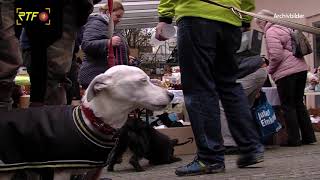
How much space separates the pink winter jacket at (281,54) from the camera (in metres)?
6.45

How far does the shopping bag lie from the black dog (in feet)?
4.39

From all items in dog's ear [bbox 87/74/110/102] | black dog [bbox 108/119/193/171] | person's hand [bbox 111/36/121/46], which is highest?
person's hand [bbox 111/36/121/46]

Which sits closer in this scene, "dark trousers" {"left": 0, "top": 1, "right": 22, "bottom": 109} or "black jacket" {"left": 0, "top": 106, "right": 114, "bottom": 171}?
Answer: "black jacket" {"left": 0, "top": 106, "right": 114, "bottom": 171}

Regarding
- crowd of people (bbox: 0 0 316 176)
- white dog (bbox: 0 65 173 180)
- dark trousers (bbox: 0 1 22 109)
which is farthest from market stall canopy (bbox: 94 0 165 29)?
white dog (bbox: 0 65 173 180)

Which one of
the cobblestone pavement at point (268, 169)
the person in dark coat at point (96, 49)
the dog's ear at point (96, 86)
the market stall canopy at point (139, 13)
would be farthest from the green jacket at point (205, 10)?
the market stall canopy at point (139, 13)

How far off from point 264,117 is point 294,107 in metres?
0.59

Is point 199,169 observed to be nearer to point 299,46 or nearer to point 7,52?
point 7,52

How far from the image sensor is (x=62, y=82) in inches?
132

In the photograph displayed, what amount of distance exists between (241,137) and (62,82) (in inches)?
53.6

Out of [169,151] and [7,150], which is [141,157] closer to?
[169,151]

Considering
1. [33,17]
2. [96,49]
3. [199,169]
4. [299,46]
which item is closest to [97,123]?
[33,17]

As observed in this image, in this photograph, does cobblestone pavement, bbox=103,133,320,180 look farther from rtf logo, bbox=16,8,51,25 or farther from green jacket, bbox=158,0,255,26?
rtf logo, bbox=16,8,51,25

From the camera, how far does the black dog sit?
4.79 meters

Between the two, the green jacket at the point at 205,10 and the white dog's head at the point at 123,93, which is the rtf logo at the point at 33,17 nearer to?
the white dog's head at the point at 123,93
